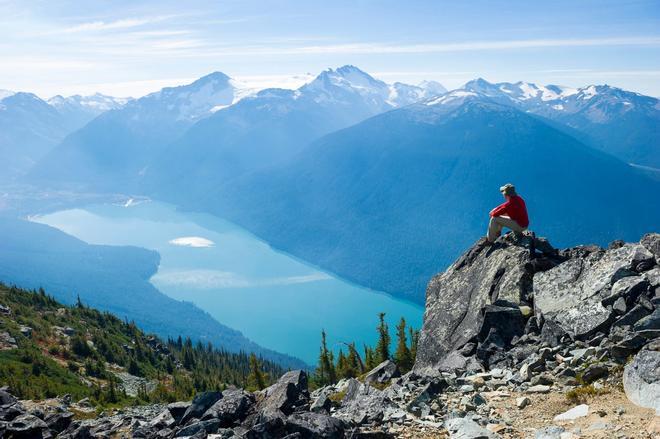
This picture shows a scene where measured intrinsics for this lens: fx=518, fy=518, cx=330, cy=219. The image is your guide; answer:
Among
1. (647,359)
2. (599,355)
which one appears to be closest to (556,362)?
(599,355)

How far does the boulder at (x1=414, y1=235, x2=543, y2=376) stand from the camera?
21469mm

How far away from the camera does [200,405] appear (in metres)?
17.6

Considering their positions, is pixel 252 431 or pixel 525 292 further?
pixel 525 292

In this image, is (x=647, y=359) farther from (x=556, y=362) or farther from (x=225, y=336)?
(x=225, y=336)

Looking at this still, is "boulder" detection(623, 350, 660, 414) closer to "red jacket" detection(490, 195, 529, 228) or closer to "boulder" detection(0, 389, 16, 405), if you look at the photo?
"red jacket" detection(490, 195, 529, 228)

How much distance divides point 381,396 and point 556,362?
212 inches

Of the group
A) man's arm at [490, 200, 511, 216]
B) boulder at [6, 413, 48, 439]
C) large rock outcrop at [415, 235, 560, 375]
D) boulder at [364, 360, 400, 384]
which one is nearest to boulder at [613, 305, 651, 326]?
large rock outcrop at [415, 235, 560, 375]

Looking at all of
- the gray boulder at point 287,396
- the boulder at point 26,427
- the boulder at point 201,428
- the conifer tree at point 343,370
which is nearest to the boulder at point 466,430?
the gray boulder at point 287,396

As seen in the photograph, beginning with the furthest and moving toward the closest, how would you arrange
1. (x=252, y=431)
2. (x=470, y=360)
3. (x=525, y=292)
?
1. (x=525, y=292)
2. (x=470, y=360)
3. (x=252, y=431)

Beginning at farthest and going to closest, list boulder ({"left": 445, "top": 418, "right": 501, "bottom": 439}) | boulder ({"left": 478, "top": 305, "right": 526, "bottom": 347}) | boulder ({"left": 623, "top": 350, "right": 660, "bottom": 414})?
boulder ({"left": 478, "top": 305, "right": 526, "bottom": 347})
boulder ({"left": 445, "top": 418, "right": 501, "bottom": 439})
boulder ({"left": 623, "top": 350, "right": 660, "bottom": 414})

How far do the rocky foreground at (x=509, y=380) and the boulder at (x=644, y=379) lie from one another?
0.03 meters

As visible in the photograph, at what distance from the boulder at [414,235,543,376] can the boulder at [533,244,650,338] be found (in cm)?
130

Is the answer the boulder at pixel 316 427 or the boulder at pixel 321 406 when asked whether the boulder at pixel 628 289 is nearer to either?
the boulder at pixel 321 406

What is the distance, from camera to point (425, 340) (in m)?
23.6
